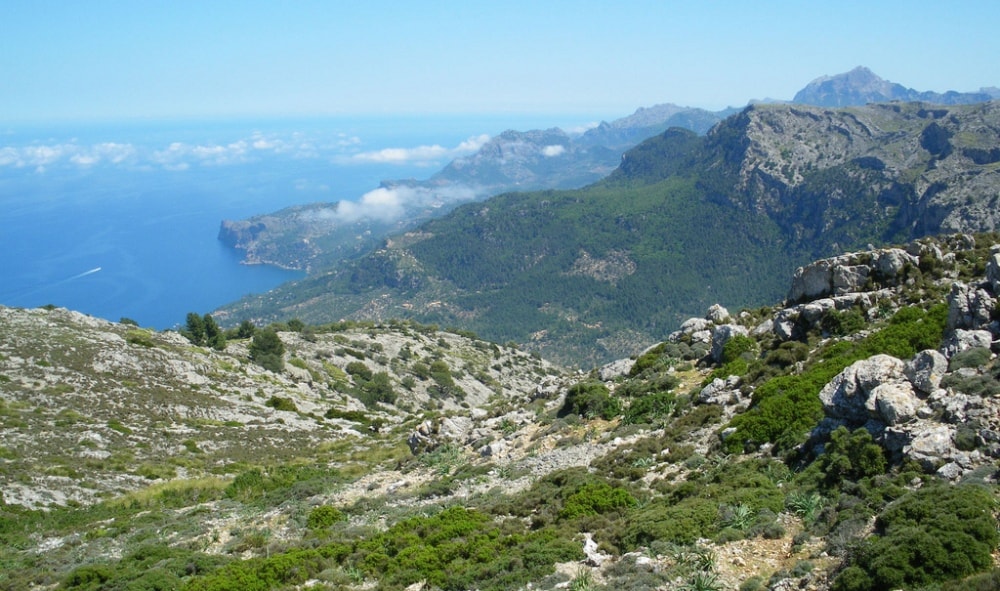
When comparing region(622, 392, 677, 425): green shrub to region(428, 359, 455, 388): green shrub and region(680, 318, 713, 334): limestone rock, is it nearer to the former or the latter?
region(680, 318, 713, 334): limestone rock

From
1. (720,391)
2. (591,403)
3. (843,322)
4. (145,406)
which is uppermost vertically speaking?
(843,322)

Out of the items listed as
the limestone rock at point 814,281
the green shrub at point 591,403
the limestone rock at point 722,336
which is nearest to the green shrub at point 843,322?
the limestone rock at point 722,336

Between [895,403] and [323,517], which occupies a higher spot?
[895,403]

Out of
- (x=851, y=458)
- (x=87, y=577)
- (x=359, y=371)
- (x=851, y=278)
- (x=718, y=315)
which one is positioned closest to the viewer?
(x=851, y=458)

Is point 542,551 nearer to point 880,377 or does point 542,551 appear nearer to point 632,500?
point 632,500

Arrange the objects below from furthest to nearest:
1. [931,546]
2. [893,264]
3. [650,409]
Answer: [893,264] < [650,409] < [931,546]

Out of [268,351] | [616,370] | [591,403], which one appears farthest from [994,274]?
[268,351]

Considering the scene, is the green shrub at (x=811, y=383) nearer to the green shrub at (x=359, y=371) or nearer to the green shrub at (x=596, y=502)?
the green shrub at (x=596, y=502)

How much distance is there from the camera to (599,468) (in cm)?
2350

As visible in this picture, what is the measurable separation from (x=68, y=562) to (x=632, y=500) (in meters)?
20.5

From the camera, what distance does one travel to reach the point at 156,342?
55.9 m

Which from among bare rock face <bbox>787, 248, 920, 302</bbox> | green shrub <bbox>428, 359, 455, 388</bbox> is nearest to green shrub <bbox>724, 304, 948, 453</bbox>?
bare rock face <bbox>787, 248, 920, 302</bbox>

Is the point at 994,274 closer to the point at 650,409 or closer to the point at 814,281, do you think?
the point at 814,281

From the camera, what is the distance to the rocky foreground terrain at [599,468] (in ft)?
46.0
